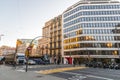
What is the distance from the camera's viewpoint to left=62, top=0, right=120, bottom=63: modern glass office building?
76062 mm

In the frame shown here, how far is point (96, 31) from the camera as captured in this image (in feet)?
258

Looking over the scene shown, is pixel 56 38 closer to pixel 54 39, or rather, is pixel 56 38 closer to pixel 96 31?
pixel 54 39

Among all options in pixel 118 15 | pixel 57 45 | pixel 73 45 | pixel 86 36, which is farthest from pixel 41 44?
pixel 118 15

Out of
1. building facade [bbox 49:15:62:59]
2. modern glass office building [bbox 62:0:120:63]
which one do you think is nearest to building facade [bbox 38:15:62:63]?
building facade [bbox 49:15:62:59]

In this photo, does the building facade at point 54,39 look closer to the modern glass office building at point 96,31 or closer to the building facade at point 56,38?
Result: the building facade at point 56,38

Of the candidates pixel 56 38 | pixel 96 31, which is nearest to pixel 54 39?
pixel 56 38

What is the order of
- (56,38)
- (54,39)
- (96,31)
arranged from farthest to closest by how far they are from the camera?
1. (54,39)
2. (56,38)
3. (96,31)

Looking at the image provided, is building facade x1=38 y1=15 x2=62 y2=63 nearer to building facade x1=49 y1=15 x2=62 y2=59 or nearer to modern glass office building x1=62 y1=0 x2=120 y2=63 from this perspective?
building facade x1=49 y1=15 x2=62 y2=59

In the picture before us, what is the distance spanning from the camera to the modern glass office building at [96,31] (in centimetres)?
7606

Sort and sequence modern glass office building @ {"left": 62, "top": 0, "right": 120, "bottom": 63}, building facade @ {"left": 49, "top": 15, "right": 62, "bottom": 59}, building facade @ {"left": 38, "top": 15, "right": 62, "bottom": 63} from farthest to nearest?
building facade @ {"left": 38, "top": 15, "right": 62, "bottom": 63}
building facade @ {"left": 49, "top": 15, "right": 62, "bottom": 59}
modern glass office building @ {"left": 62, "top": 0, "right": 120, "bottom": 63}

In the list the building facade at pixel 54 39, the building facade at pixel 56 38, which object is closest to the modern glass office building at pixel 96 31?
the building facade at pixel 56 38

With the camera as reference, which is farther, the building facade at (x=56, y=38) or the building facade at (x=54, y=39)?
the building facade at (x=54, y=39)

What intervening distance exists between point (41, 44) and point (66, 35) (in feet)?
110

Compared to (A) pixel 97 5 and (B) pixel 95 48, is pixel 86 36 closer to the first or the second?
(B) pixel 95 48
